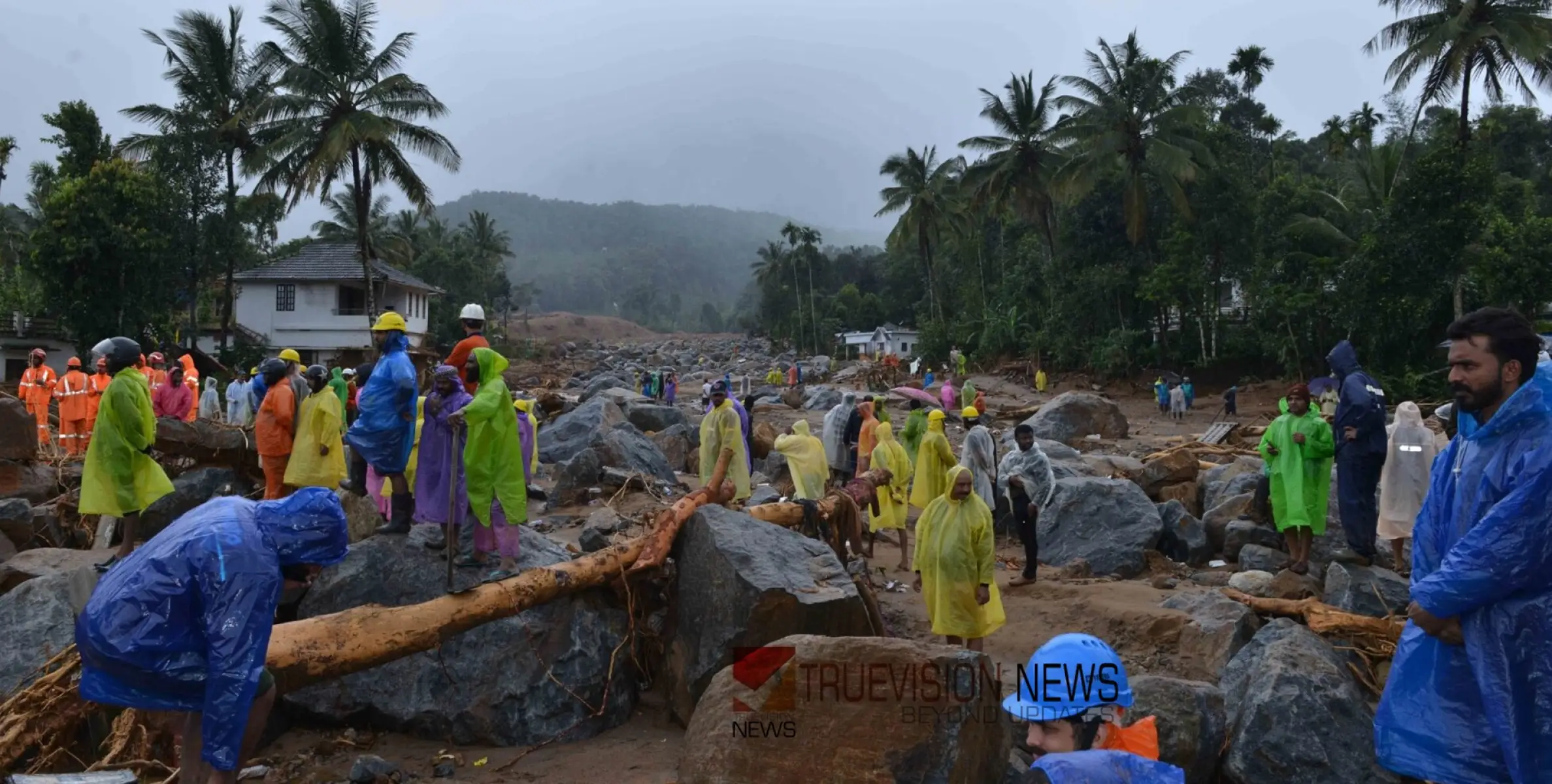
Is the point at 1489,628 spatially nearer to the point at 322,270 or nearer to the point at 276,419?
the point at 276,419

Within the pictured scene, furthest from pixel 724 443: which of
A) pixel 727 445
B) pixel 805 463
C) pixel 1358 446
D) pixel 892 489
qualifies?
pixel 1358 446

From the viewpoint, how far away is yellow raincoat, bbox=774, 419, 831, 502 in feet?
30.0

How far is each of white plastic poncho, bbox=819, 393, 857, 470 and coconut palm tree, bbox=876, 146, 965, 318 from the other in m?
31.0

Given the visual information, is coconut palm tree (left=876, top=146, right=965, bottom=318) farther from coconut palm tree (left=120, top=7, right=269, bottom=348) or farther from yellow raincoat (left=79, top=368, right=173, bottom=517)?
yellow raincoat (left=79, top=368, right=173, bottom=517)

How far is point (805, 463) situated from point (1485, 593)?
676 cm

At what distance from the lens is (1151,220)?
3114cm

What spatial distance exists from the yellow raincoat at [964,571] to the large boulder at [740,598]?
0.59m

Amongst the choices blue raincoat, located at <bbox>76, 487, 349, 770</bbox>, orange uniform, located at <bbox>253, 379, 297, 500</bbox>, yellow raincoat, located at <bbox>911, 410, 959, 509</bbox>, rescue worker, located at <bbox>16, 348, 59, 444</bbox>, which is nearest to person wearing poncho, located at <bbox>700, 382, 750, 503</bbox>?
yellow raincoat, located at <bbox>911, 410, 959, 509</bbox>

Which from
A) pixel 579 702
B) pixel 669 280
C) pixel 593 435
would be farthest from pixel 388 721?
pixel 669 280

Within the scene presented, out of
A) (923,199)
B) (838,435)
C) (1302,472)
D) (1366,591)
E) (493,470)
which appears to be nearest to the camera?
(493,470)

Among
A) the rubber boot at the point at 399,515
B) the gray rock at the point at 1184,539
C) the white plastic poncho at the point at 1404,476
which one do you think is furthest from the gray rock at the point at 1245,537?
the rubber boot at the point at 399,515

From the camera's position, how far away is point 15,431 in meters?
9.63

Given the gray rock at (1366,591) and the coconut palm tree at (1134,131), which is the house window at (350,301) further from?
the gray rock at (1366,591)

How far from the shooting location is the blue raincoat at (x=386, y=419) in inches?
231
